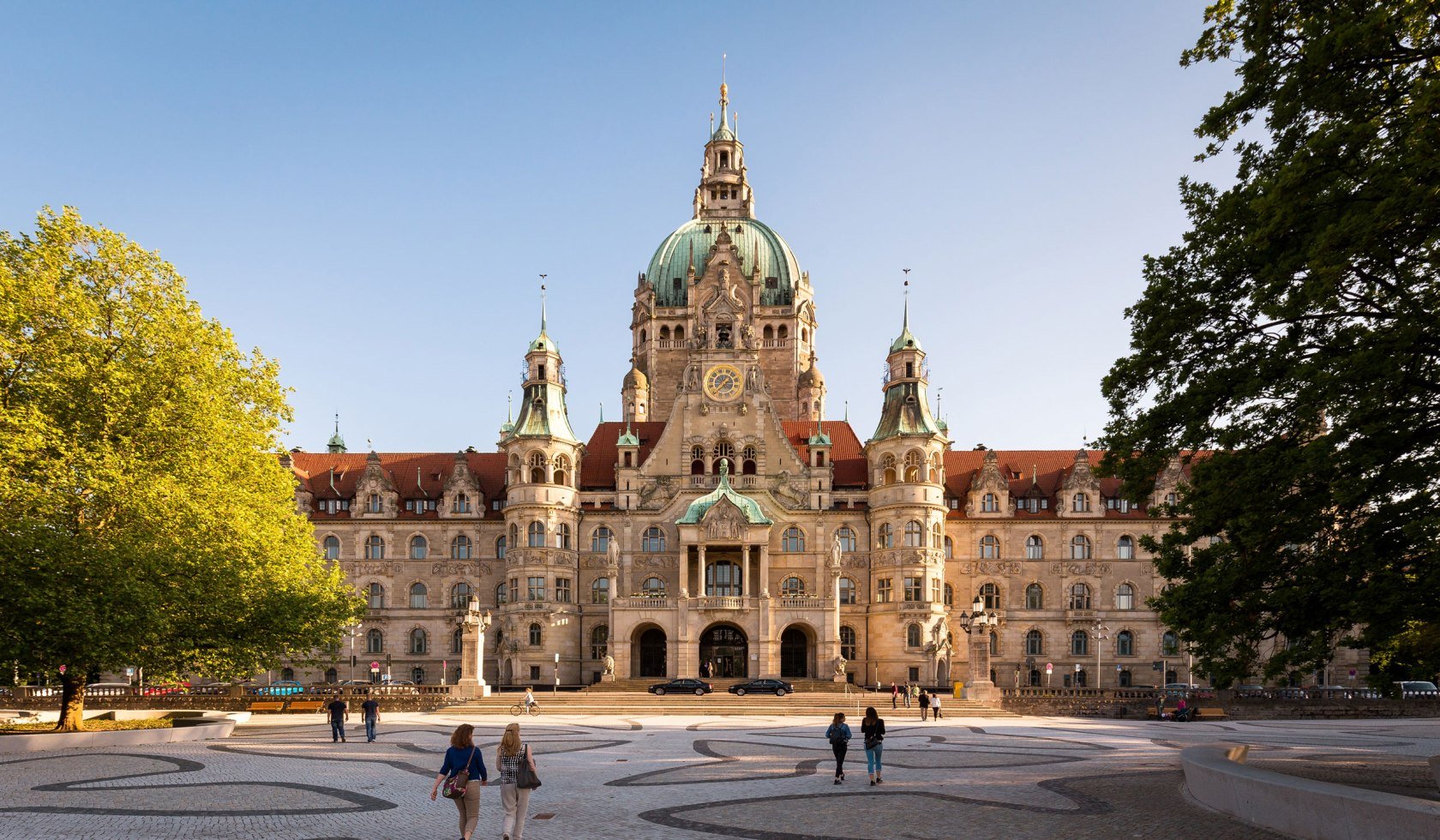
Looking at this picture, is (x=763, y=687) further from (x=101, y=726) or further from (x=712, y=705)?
(x=101, y=726)

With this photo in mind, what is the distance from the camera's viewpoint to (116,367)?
35.3m

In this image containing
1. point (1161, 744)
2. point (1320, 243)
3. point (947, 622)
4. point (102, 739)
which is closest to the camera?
point (1320, 243)

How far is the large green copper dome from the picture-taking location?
9162cm

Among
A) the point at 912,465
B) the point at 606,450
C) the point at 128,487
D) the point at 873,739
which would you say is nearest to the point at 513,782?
A: the point at 873,739

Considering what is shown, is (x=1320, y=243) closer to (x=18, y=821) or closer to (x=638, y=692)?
(x=18, y=821)

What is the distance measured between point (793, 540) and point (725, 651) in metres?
8.88

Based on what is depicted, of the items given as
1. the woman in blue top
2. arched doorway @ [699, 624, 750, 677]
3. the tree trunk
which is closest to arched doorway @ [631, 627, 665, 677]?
arched doorway @ [699, 624, 750, 677]

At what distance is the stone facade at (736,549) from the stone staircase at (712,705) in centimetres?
949

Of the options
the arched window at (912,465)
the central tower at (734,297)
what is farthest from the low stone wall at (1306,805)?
the central tower at (734,297)

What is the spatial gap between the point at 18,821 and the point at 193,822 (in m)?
3.22

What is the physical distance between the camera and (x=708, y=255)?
9131 cm

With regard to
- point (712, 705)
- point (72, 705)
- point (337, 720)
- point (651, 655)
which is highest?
point (72, 705)

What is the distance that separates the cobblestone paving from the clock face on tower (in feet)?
119

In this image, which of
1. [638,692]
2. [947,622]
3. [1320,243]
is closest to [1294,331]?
[1320,243]
